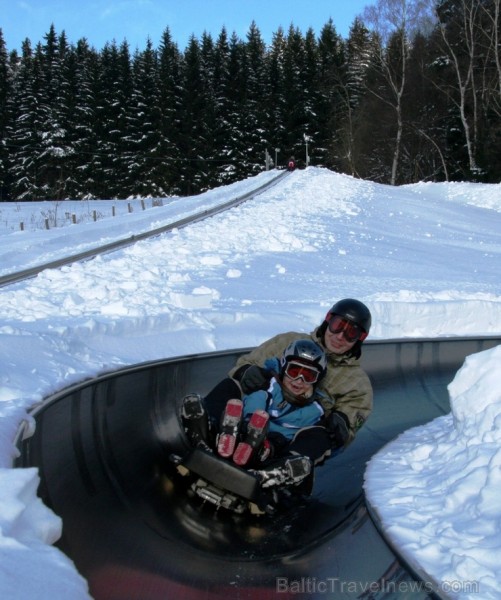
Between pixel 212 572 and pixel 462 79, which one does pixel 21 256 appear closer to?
pixel 212 572

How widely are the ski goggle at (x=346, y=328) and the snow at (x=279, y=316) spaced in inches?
26.8

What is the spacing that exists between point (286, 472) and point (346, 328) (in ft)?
4.08

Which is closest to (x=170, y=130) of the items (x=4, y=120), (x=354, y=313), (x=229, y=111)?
(x=229, y=111)

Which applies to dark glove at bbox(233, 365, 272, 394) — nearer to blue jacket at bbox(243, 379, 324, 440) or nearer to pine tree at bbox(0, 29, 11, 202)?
blue jacket at bbox(243, 379, 324, 440)

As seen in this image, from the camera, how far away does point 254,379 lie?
13.6 feet

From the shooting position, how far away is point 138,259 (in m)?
9.34

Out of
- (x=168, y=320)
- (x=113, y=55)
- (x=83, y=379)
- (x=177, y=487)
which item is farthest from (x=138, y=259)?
(x=113, y=55)

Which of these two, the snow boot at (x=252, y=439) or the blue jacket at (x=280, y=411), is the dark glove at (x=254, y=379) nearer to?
the blue jacket at (x=280, y=411)

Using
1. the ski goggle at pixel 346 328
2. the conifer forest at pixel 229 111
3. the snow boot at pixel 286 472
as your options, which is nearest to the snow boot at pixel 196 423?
the snow boot at pixel 286 472

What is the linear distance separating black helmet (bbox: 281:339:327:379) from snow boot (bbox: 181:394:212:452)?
1.82ft

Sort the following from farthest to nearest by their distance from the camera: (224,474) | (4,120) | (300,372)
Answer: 1. (4,120)
2. (300,372)
3. (224,474)

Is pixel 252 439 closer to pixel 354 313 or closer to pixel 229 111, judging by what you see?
pixel 354 313

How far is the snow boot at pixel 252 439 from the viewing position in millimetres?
3543

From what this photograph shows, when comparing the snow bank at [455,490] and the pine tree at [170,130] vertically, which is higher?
the pine tree at [170,130]
